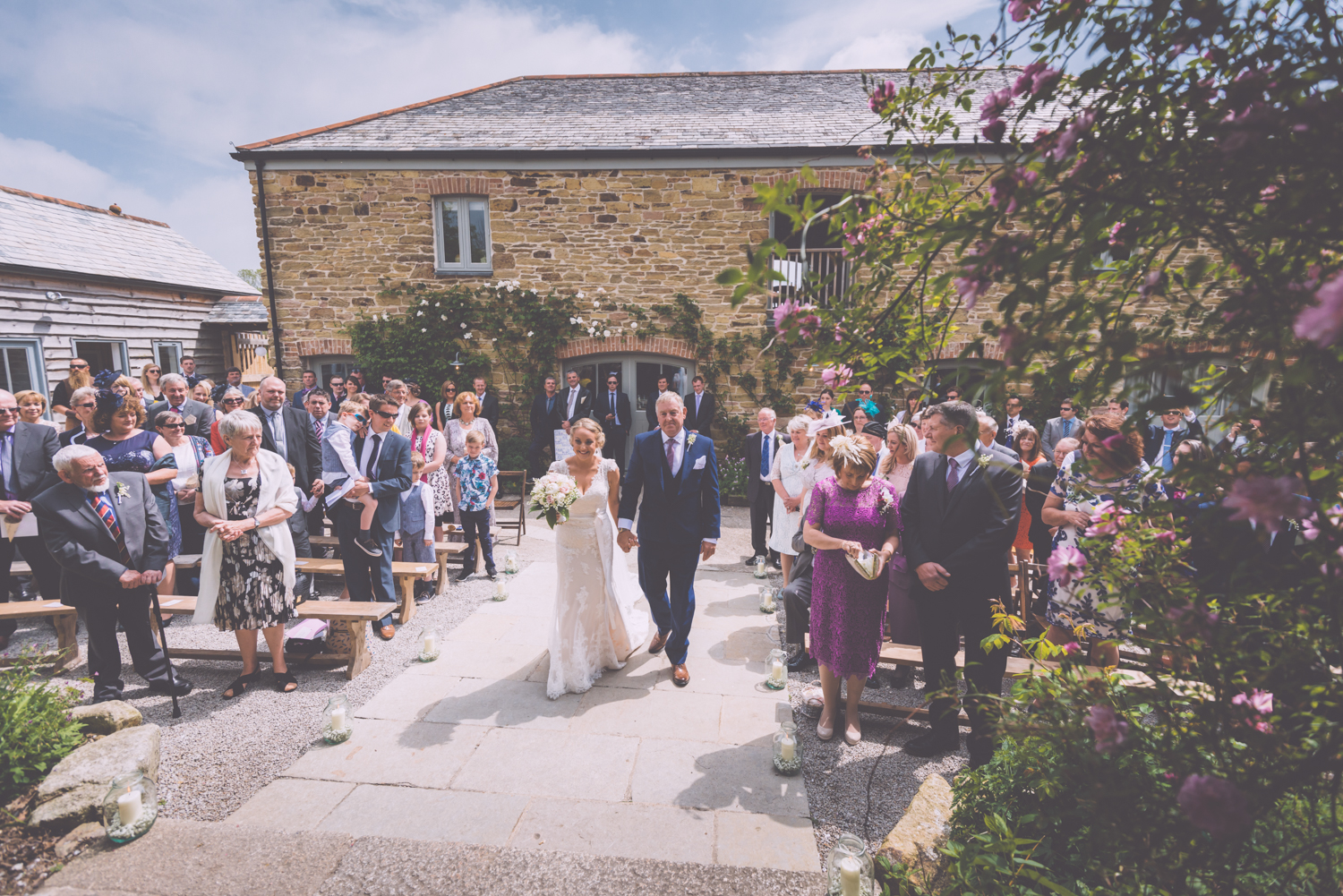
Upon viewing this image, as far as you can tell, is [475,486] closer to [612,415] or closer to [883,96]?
[612,415]

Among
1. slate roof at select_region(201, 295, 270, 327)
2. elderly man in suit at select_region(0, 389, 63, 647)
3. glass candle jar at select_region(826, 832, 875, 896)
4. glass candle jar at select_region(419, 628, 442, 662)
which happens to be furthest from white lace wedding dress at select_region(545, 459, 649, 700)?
slate roof at select_region(201, 295, 270, 327)

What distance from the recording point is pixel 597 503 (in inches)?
181

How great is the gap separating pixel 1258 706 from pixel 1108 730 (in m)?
0.34

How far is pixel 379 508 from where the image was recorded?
5453 mm

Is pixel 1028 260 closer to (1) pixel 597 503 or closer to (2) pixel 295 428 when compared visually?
(1) pixel 597 503

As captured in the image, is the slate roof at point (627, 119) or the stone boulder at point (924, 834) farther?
the slate roof at point (627, 119)

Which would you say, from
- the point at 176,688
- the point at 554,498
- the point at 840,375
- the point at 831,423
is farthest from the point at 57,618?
the point at 840,375

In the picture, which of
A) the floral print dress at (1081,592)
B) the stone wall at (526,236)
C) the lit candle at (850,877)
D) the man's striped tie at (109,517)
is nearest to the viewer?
the floral print dress at (1081,592)

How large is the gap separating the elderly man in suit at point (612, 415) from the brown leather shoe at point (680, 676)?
6.24m

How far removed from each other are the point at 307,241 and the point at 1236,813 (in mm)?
13523

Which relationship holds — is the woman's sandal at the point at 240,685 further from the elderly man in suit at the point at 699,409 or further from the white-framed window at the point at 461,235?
the white-framed window at the point at 461,235

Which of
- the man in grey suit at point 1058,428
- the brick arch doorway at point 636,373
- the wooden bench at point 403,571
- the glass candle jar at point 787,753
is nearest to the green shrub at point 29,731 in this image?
the wooden bench at point 403,571

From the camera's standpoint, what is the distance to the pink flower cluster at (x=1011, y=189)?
117cm

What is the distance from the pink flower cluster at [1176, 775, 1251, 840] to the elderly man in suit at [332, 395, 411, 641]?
543 centimetres
